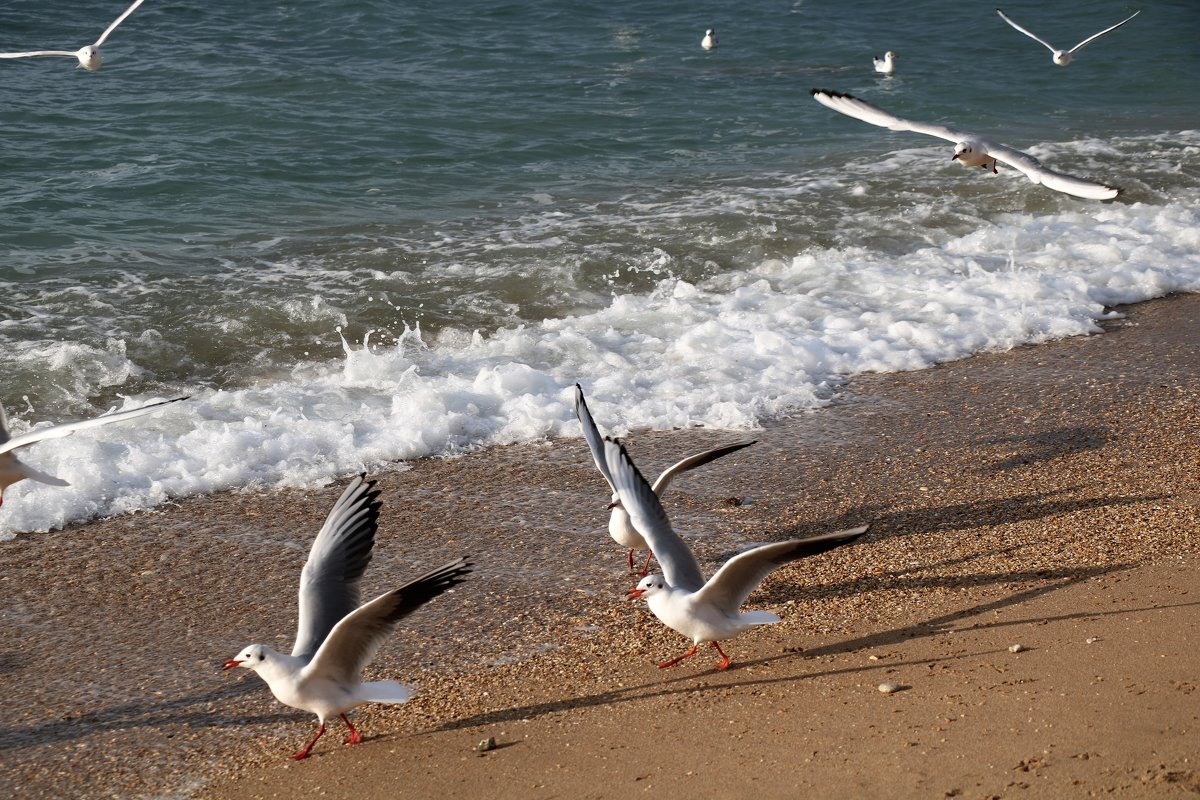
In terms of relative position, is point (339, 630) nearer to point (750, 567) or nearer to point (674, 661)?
point (674, 661)

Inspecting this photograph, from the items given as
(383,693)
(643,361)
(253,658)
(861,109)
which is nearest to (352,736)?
(383,693)

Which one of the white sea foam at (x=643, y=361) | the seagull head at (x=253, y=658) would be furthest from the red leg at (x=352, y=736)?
the white sea foam at (x=643, y=361)

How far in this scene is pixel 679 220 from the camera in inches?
510

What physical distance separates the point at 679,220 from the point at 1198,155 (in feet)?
22.9

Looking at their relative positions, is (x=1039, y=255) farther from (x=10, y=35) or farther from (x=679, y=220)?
(x=10, y=35)

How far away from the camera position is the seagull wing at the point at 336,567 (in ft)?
15.7

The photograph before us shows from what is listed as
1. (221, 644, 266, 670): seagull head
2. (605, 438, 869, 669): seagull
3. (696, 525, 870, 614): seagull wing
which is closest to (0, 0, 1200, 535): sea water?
(605, 438, 869, 669): seagull

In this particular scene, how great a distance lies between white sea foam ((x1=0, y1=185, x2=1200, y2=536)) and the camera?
7.45 m

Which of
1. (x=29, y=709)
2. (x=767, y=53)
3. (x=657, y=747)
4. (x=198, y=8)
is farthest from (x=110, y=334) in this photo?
(x=767, y=53)

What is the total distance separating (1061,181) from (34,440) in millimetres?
6140

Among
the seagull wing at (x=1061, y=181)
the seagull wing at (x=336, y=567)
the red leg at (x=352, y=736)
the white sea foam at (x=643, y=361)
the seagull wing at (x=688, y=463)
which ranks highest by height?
the seagull wing at (x=1061, y=181)

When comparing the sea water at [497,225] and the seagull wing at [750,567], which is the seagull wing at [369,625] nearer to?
the seagull wing at [750,567]

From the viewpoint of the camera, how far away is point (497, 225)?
1285 centimetres

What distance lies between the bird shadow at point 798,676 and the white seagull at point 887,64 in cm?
1598
